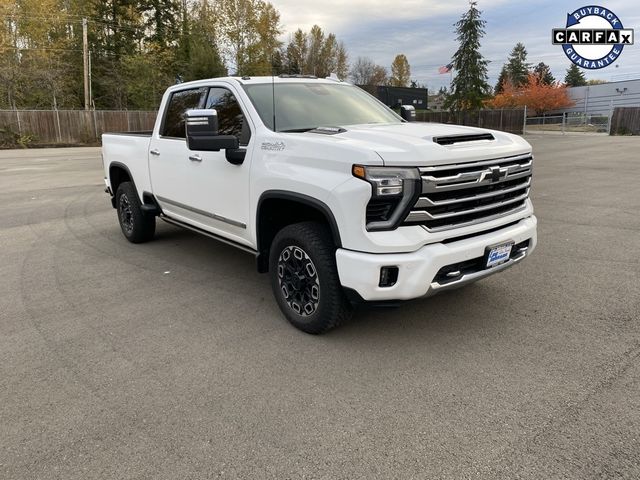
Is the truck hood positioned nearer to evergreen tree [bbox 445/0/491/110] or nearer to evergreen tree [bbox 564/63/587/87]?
evergreen tree [bbox 445/0/491/110]

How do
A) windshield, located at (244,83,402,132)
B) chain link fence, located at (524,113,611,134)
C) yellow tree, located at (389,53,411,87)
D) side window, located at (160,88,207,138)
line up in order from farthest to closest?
yellow tree, located at (389,53,411,87) → chain link fence, located at (524,113,611,134) → side window, located at (160,88,207,138) → windshield, located at (244,83,402,132)

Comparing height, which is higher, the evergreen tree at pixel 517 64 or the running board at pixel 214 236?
the evergreen tree at pixel 517 64

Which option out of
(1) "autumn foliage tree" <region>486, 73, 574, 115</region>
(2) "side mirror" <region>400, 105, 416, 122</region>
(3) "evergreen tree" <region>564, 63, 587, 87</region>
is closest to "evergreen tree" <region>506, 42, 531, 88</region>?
(3) "evergreen tree" <region>564, 63, 587, 87</region>

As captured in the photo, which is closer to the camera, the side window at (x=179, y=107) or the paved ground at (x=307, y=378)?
the paved ground at (x=307, y=378)

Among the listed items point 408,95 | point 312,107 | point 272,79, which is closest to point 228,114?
point 272,79

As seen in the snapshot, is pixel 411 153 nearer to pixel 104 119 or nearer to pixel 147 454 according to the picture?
pixel 147 454

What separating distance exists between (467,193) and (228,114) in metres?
2.37

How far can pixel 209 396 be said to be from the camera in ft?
10.1

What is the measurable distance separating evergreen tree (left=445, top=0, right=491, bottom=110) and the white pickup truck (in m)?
40.7

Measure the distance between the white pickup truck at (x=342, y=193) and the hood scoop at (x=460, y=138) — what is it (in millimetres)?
Answer: 11

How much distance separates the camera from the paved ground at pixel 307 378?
8.23ft

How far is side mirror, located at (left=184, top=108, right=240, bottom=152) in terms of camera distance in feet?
12.7

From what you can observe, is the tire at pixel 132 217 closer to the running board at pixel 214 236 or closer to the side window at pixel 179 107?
the running board at pixel 214 236

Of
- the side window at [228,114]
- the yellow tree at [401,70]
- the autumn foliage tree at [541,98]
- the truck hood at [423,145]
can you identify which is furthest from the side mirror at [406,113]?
the yellow tree at [401,70]
